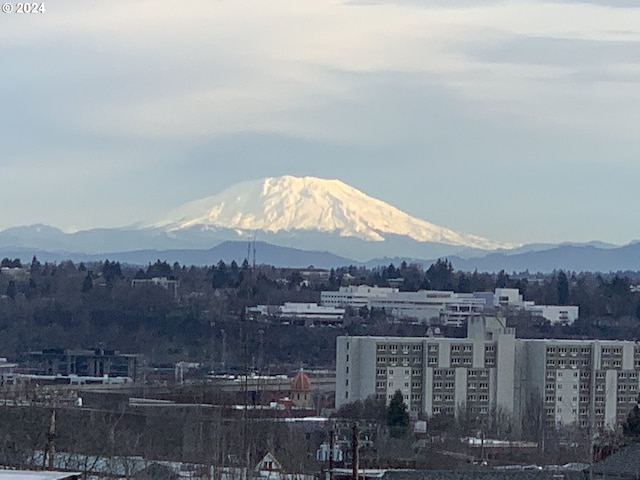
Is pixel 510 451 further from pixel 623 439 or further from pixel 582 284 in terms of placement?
pixel 582 284

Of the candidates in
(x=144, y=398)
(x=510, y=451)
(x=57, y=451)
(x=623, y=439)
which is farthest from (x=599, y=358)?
(x=57, y=451)

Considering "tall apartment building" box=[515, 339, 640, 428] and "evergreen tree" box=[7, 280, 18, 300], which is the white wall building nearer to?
"evergreen tree" box=[7, 280, 18, 300]

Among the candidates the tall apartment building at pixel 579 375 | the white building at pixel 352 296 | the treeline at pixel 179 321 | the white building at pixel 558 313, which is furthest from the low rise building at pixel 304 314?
the tall apartment building at pixel 579 375

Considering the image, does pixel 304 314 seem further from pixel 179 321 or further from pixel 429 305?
pixel 429 305

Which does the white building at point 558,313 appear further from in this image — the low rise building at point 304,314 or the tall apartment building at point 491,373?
the tall apartment building at point 491,373

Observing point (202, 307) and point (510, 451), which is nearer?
point (510, 451)

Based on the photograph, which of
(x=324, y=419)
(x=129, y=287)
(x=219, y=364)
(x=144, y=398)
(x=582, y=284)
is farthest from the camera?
(x=582, y=284)
